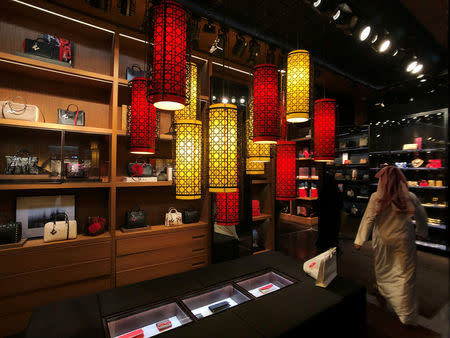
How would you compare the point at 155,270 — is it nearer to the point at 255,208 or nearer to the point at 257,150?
the point at 255,208

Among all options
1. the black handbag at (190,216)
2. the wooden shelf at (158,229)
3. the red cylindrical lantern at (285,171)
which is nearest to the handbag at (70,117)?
the wooden shelf at (158,229)

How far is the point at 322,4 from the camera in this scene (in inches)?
76.7

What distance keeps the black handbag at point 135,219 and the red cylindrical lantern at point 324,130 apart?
2.06 meters

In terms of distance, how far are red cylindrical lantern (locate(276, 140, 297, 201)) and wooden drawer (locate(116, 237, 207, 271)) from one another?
4.56 ft

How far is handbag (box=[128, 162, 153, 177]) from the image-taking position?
2727 mm

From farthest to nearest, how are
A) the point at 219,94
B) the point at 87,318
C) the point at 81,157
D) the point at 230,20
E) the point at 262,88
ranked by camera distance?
the point at 219,94, the point at 230,20, the point at 81,157, the point at 262,88, the point at 87,318

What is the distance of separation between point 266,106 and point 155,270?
2.32 m

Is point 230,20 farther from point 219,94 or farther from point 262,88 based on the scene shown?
point 262,88

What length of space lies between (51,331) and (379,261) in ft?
4.66

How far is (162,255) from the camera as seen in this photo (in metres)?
2.78

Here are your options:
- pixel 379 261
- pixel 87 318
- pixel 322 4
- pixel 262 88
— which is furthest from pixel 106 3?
pixel 379 261

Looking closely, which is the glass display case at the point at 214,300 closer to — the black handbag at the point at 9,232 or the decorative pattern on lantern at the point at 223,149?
the decorative pattern on lantern at the point at 223,149

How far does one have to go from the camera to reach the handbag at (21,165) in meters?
2.16

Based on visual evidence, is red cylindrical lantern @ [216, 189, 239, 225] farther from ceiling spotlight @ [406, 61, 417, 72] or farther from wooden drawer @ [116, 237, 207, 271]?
ceiling spotlight @ [406, 61, 417, 72]
